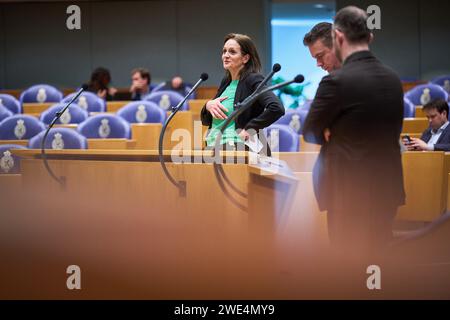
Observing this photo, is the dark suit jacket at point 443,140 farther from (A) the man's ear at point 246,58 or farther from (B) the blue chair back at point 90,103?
(B) the blue chair back at point 90,103

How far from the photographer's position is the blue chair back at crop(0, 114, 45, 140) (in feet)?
20.8

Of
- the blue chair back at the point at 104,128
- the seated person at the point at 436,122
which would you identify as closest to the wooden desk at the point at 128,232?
the blue chair back at the point at 104,128

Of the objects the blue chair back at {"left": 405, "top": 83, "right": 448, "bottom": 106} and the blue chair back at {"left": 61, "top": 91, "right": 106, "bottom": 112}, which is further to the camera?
the blue chair back at {"left": 61, "top": 91, "right": 106, "bottom": 112}

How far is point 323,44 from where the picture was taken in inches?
119

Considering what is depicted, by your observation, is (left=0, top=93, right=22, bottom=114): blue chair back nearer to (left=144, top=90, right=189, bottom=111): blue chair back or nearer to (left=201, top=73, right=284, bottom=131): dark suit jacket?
(left=144, top=90, right=189, bottom=111): blue chair back

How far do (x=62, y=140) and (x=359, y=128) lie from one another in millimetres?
3289

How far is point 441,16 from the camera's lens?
453 inches

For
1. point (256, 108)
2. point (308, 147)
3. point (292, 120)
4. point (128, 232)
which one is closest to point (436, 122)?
point (308, 147)

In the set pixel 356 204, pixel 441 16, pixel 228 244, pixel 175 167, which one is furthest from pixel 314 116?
pixel 441 16

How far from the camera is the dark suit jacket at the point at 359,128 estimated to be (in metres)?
2.47

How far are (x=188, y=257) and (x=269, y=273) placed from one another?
15.6 inches

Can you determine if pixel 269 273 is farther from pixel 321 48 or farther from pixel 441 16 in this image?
pixel 441 16

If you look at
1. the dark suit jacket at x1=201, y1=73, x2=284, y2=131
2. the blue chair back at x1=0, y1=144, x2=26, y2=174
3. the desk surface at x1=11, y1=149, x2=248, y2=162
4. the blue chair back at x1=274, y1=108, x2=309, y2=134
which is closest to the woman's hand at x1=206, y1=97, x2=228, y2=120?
the dark suit jacket at x1=201, y1=73, x2=284, y2=131

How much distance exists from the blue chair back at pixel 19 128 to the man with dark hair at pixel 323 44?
3.84m
